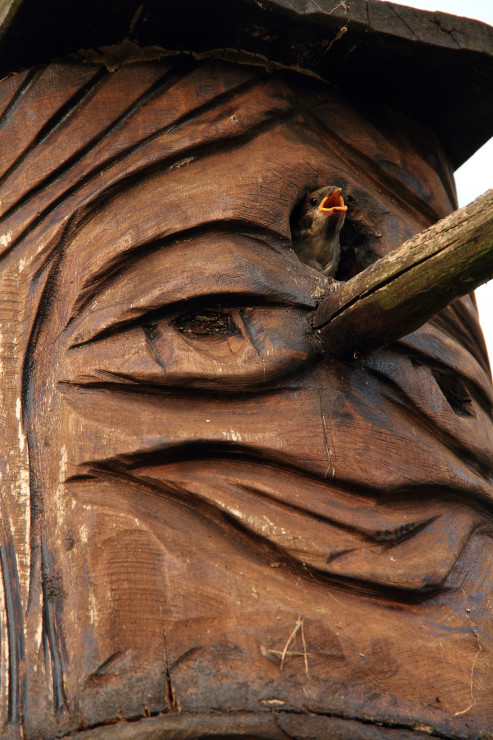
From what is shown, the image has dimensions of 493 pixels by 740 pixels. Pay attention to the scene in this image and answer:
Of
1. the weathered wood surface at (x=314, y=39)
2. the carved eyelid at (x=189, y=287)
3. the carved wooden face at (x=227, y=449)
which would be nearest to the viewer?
the carved wooden face at (x=227, y=449)

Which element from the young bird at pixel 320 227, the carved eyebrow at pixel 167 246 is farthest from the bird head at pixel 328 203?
the carved eyebrow at pixel 167 246

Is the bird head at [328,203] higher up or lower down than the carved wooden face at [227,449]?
higher up

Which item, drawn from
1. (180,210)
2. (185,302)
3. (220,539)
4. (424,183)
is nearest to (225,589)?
(220,539)

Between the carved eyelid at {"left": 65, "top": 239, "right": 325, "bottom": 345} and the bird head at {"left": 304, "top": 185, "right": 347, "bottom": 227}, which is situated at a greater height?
the bird head at {"left": 304, "top": 185, "right": 347, "bottom": 227}

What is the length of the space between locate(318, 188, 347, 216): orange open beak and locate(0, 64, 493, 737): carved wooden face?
0.23 ft

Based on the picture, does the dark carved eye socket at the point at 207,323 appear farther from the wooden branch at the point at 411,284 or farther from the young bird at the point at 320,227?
the young bird at the point at 320,227

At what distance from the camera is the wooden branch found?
7.27 feet

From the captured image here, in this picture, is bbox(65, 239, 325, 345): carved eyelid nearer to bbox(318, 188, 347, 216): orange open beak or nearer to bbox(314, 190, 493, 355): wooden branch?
bbox(314, 190, 493, 355): wooden branch

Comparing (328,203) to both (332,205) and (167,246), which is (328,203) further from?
(167,246)

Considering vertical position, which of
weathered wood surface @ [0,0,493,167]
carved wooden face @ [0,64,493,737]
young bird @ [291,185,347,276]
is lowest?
carved wooden face @ [0,64,493,737]

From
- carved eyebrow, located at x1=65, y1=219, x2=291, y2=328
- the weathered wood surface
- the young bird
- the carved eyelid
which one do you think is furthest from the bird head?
the weathered wood surface

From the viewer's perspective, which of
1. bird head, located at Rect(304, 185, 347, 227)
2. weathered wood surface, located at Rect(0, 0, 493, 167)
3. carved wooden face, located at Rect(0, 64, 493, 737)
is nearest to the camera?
carved wooden face, located at Rect(0, 64, 493, 737)

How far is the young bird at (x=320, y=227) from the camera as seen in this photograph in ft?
9.53

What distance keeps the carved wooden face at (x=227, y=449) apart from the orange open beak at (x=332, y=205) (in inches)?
2.7
